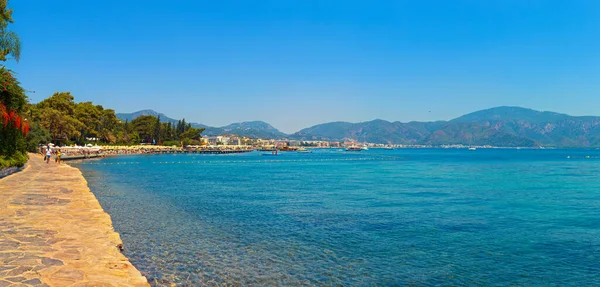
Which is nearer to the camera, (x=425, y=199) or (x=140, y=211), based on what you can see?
(x=140, y=211)

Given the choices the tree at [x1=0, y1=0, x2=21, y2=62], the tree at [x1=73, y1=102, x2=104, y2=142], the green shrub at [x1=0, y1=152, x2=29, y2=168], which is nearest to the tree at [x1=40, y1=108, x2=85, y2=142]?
the tree at [x1=73, y1=102, x2=104, y2=142]

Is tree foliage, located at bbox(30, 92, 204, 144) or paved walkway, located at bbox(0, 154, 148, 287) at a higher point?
tree foliage, located at bbox(30, 92, 204, 144)

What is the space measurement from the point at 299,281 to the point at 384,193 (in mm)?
19958

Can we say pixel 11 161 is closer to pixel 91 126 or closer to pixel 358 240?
pixel 358 240

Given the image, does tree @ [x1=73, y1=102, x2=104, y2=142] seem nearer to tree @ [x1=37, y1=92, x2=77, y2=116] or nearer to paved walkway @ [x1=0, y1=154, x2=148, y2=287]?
tree @ [x1=37, y1=92, x2=77, y2=116]

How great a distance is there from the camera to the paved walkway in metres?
7.54

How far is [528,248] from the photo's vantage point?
13852 mm

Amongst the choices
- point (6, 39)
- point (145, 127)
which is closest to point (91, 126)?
point (145, 127)

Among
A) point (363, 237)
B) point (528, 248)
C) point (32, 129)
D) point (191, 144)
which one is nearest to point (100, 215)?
point (363, 237)

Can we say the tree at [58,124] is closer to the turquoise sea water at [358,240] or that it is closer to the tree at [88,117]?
the tree at [88,117]

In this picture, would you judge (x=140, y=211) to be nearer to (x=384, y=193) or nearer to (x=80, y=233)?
(x=80, y=233)

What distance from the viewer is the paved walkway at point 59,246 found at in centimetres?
754

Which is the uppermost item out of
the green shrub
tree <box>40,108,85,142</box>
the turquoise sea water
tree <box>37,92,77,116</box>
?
tree <box>37,92,77,116</box>

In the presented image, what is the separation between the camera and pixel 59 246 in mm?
9625
